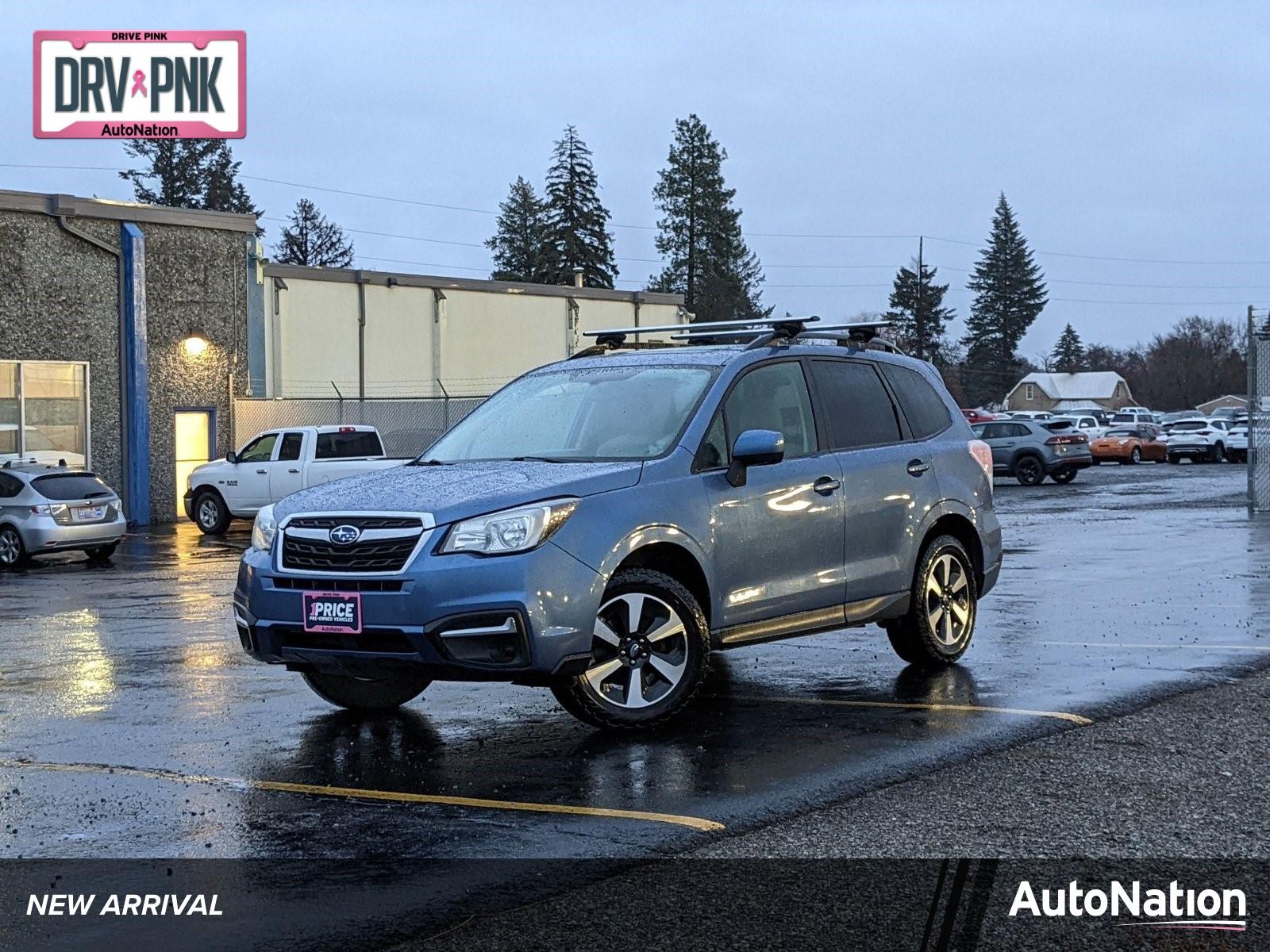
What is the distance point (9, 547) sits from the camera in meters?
21.4

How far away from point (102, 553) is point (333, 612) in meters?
15.9

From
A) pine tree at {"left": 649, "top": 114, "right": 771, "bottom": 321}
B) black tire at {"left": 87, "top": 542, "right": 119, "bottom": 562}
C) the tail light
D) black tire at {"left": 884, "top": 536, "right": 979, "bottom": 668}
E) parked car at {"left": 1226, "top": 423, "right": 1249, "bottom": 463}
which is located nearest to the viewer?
black tire at {"left": 884, "top": 536, "right": 979, "bottom": 668}

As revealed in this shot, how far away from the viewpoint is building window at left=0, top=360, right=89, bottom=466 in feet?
95.1

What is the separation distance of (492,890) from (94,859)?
1.48 meters

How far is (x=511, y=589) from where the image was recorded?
7258 millimetres

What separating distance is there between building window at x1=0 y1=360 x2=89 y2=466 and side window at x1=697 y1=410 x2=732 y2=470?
22372 mm

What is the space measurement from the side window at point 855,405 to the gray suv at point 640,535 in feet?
0.04

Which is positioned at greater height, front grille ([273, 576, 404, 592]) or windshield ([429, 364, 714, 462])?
windshield ([429, 364, 714, 462])

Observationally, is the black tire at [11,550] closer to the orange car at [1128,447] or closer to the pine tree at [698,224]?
the orange car at [1128,447]

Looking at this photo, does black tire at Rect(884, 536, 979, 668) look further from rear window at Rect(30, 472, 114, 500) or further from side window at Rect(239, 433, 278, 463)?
side window at Rect(239, 433, 278, 463)

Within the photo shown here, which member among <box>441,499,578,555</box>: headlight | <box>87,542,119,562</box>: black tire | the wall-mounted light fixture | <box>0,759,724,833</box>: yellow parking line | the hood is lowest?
<box>87,542,119,562</box>: black tire

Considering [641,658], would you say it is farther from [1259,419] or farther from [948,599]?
[1259,419]

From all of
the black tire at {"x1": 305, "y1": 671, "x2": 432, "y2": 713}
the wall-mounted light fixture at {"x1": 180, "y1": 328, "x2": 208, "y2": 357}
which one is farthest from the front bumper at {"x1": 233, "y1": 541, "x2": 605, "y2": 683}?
the wall-mounted light fixture at {"x1": 180, "y1": 328, "x2": 208, "y2": 357}

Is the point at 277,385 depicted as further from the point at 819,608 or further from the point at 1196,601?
the point at 819,608
